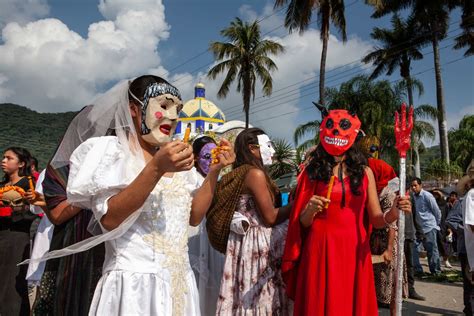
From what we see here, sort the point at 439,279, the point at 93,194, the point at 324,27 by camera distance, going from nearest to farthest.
→ 1. the point at 93,194
2. the point at 439,279
3. the point at 324,27

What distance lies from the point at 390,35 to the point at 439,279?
2753 cm

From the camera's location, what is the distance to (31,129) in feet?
35.1

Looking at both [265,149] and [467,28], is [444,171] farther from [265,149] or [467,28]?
[265,149]

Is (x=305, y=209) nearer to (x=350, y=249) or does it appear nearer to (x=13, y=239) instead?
(x=350, y=249)

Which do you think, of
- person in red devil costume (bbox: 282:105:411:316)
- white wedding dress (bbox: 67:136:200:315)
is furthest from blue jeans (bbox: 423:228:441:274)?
white wedding dress (bbox: 67:136:200:315)

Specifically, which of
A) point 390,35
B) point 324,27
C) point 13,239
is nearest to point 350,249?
point 13,239

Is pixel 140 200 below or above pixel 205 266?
above

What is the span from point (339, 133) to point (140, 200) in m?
1.68

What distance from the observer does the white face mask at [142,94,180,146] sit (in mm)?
1965

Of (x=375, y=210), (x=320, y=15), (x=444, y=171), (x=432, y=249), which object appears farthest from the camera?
(x=444, y=171)

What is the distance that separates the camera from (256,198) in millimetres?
3115

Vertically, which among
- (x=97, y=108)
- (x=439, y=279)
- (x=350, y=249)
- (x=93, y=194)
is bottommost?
(x=439, y=279)

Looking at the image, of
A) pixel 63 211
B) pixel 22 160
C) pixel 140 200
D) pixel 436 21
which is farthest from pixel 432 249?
pixel 436 21

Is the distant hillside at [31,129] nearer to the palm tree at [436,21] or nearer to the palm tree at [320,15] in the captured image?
the palm tree at [320,15]
